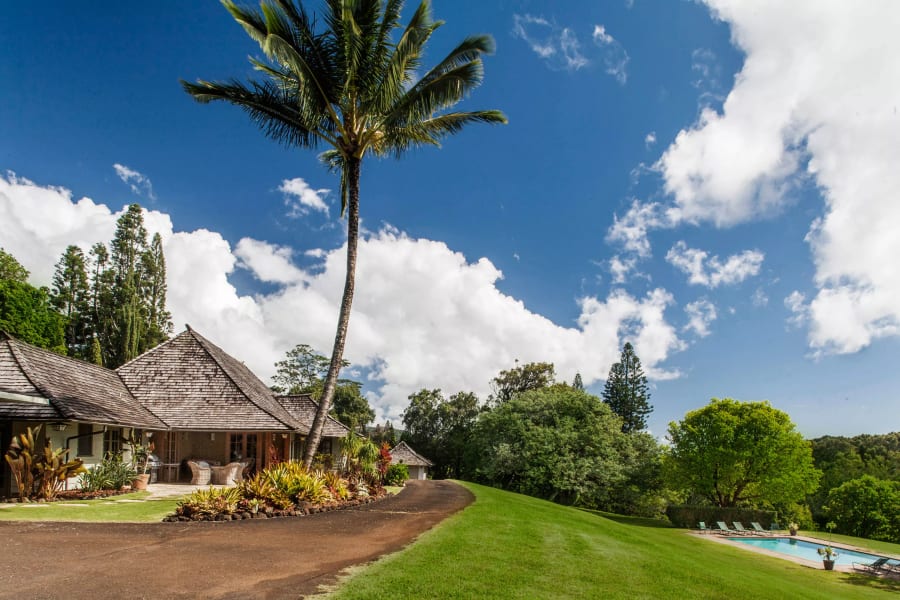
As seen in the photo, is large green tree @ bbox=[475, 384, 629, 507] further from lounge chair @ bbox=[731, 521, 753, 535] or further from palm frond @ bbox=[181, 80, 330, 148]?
palm frond @ bbox=[181, 80, 330, 148]

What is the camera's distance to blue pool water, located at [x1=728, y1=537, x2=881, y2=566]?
66.2 ft

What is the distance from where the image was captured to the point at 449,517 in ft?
36.5

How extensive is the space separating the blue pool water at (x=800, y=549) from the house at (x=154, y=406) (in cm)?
2057

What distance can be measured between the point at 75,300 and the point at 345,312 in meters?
36.7

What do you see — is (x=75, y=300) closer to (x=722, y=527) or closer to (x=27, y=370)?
(x=27, y=370)

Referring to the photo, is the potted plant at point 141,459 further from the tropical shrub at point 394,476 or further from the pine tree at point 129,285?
the pine tree at point 129,285

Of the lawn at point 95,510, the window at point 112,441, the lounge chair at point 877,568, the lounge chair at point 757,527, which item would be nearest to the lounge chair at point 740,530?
the lounge chair at point 757,527

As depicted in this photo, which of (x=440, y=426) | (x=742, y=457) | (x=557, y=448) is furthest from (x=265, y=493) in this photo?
(x=440, y=426)

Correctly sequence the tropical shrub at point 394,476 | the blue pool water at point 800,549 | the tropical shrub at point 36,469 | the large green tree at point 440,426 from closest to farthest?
the tropical shrub at point 36,469 < the blue pool water at point 800,549 < the tropical shrub at point 394,476 < the large green tree at point 440,426

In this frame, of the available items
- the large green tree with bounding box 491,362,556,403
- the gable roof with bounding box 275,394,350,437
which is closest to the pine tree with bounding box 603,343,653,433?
the large green tree with bounding box 491,362,556,403

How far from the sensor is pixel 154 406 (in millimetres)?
18016

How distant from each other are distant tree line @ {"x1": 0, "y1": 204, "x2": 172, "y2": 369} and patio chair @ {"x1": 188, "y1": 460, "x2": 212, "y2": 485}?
24764mm

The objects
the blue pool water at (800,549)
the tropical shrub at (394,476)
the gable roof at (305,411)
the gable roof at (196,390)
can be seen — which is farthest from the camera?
the gable roof at (305,411)

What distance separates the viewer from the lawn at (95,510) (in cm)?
899
